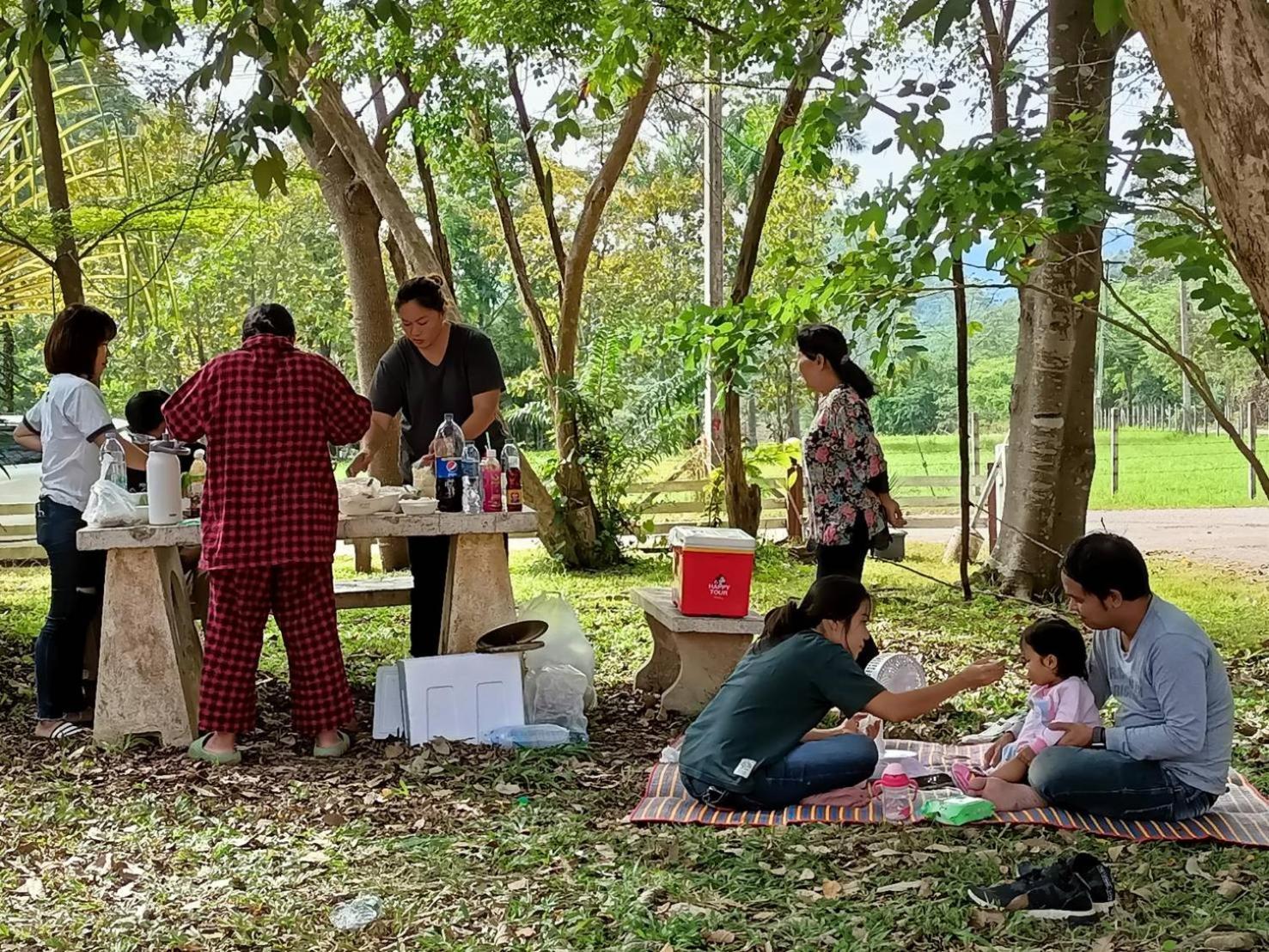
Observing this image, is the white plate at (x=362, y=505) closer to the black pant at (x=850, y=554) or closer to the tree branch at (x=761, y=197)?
the black pant at (x=850, y=554)

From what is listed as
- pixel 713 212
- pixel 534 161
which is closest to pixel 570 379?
pixel 534 161

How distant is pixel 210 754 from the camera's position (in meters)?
4.76

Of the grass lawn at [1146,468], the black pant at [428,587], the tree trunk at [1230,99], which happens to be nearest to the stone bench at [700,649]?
the black pant at [428,587]

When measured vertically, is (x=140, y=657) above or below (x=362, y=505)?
below

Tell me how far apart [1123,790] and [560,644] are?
2.31 m

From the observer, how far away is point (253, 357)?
183 inches

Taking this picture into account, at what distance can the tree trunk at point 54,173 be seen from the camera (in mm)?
6871

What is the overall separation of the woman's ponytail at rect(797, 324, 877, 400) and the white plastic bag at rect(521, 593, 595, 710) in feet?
4.85

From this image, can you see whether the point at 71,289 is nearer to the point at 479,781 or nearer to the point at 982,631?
the point at 479,781

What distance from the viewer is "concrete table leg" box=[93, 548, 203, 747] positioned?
4.89m

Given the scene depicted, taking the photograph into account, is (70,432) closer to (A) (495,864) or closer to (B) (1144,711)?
(A) (495,864)

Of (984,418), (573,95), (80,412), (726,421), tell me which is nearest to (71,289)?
(80,412)

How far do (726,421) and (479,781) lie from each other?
6375mm

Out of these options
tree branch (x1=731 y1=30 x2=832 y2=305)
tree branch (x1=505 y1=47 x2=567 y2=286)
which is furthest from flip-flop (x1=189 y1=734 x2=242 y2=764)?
tree branch (x1=505 y1=47 x2=567 y2=286)
